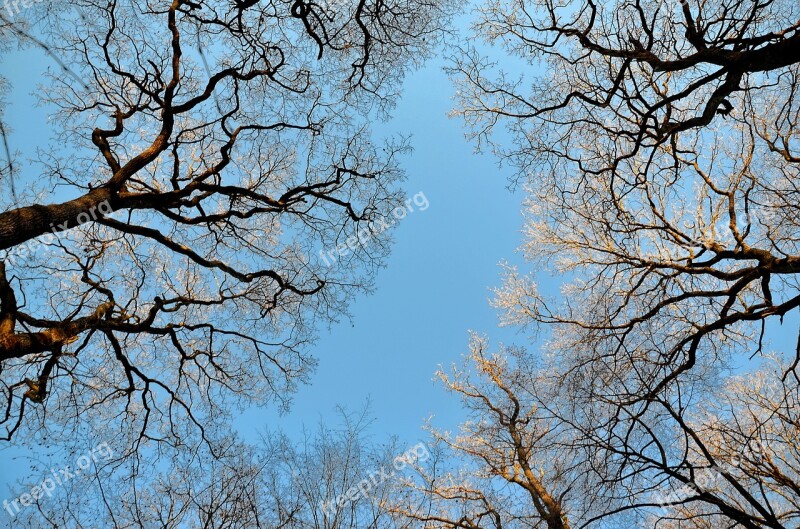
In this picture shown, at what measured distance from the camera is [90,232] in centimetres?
757

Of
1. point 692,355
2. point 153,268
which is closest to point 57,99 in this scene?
point 153,268

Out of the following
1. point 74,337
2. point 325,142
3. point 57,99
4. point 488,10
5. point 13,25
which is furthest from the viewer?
point 325,142

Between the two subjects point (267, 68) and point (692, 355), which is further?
point (267, 68)

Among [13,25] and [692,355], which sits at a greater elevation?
[13,25]

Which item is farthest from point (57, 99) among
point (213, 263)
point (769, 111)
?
point (769, 111)

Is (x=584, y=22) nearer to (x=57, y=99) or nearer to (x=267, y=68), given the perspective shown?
(x=267, y=68)

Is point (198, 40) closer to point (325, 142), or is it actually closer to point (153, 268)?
point (325, 142)

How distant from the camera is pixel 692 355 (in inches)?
216

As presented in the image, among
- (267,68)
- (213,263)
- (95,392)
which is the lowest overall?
(95,392)

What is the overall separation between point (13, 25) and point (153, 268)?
3.91 meters

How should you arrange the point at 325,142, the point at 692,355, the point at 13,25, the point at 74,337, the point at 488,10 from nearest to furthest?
the point at 74,337, the point at 692,355, the point at 13,25, the point at 488,10, the point at 325,142

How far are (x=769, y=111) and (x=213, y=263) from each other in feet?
28.6

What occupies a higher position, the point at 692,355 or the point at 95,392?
the point at 95,392

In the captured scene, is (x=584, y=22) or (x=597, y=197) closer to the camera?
(x=584, y=22)
